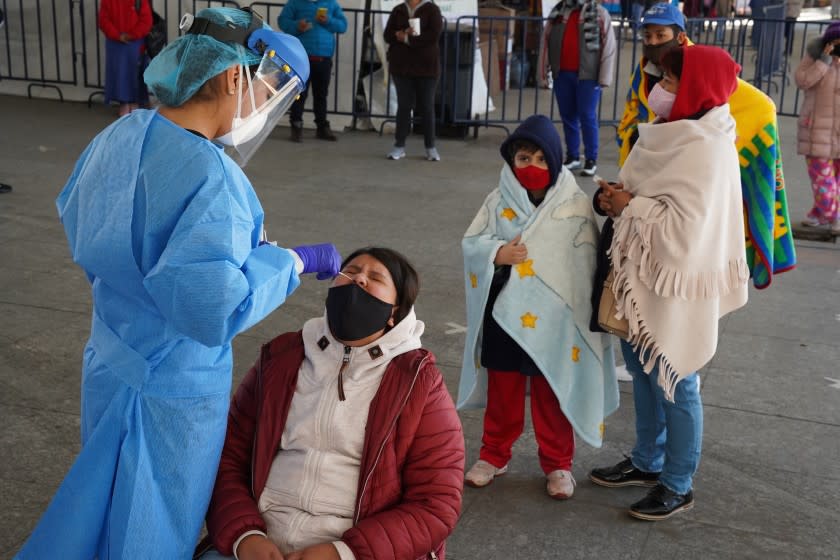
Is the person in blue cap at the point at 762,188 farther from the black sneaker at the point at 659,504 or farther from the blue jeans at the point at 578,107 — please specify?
the blue jeans at the point at 578,107

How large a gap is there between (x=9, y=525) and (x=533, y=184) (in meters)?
2.16

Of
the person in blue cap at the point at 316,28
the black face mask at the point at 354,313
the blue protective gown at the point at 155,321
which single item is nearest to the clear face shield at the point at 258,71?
the blue protective gown at the point at 155,321

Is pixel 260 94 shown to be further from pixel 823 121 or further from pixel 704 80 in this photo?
pixel 823 121

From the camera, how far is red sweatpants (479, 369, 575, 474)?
3.83 meters

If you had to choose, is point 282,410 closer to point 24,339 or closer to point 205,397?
point 205,397

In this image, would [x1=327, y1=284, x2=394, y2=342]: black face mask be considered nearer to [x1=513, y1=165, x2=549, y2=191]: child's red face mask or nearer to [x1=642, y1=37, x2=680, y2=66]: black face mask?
[x1=513, y1=165, x2=549, y2=191]: child's red face mask

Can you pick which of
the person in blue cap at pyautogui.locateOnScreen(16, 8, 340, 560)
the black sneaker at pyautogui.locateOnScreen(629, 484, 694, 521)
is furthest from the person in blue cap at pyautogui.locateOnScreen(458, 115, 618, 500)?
the person in blue cap at pyautogui.locateOnScreen(16, 8, 340, 560)

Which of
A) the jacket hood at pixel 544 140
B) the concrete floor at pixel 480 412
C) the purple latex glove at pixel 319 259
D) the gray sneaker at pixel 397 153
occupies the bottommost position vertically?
the concrete floor at pixel 480 412

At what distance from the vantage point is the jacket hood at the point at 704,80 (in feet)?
11.2

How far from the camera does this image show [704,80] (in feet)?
11.2

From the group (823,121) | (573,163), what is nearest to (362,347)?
(823,121)

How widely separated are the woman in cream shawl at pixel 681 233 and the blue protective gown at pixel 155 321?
145 cm

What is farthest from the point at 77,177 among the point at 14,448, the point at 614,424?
the point at 614,424

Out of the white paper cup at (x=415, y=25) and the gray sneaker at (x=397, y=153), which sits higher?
the white paper cup at (x=415, y=25)
